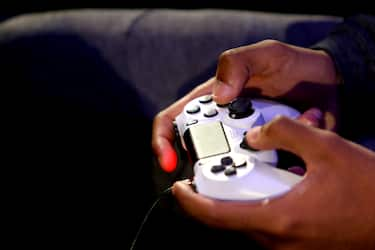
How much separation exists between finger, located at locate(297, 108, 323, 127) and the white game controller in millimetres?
11

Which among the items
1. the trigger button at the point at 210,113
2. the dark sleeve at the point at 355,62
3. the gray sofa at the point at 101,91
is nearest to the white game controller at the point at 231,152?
the trigger button at the point at 210,113

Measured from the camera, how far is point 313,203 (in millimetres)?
481

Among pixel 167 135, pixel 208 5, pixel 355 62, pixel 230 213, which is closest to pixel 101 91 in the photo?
pixel 208 5

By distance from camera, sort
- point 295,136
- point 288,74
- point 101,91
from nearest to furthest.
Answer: point 295,136 < point 288,74 < point 101,91

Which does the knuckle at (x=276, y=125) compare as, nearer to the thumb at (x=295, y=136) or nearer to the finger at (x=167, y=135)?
the thumb at (x=295, y=136)

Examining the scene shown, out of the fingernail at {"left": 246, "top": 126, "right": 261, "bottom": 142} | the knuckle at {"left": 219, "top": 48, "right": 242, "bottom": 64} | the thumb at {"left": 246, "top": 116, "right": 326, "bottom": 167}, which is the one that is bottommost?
the fingernail at {"left": 246, "top": 126, "right": 261, "bottom": 142}

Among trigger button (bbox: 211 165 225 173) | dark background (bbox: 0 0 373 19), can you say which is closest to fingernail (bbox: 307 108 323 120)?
trigger button (bbox: 211 165 225 173)

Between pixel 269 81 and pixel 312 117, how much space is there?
0.08 meters

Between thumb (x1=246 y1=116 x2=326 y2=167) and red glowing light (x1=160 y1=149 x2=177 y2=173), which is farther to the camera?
red glowing light (x1=160 y1=149 x2=177 y2=173)

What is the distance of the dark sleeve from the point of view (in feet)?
2.47

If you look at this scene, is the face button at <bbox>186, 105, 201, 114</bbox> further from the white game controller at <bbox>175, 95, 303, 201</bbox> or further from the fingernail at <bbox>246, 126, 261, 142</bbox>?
the fingernail at <bbox>246, 126, 261, 142</bbox>

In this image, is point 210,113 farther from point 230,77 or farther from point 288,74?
point 288,74

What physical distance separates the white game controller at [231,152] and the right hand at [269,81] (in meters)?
0.03

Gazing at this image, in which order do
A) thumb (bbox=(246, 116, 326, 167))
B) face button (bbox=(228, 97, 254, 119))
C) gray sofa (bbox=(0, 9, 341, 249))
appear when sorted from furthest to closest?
gray sofa (bbox=(0, 9, 341, 249))
face button (bbox=(228, 97, 254, 119))
thumb (bbox=(246, 116, 326, 167))
